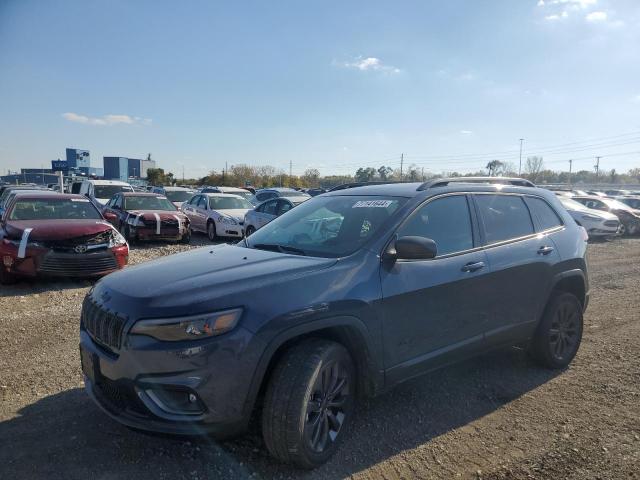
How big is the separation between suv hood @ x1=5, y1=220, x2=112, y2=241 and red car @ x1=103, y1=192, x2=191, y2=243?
12.8ft

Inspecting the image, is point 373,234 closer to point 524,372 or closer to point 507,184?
point 507,184

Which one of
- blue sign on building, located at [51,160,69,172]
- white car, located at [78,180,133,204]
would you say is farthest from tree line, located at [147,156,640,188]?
white car, located at [78,180,133,204]

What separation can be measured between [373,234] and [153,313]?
1.56m

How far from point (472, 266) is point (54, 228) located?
6.46m

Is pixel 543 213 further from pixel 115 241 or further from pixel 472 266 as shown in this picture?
pixel 115 241

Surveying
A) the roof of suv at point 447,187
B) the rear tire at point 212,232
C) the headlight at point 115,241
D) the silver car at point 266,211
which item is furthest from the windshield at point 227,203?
the roof of suv at point 447,187

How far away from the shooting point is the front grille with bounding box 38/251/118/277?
6875mm

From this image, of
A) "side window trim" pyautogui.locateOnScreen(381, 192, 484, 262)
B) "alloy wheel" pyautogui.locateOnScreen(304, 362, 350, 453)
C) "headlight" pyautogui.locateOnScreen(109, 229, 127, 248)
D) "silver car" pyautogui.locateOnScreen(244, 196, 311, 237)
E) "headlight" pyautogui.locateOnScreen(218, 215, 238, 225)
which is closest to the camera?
"alloy wheel" pyautogui.locateOnScreen(304, 362, 350, 453)

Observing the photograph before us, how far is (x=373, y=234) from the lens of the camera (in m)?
3.22

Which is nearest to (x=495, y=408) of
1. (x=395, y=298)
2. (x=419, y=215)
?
(x=395, y=298)

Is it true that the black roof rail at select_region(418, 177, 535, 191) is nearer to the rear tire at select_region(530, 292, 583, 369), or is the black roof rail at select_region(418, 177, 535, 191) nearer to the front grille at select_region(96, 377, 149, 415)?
the rear tire at select_region(530, 292, 583, 369)

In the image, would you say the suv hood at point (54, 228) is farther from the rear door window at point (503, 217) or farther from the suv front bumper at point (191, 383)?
the rear door window at point (503, 217)

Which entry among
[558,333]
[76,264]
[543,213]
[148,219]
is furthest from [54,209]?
[558,333]

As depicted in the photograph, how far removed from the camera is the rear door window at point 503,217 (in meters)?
3.92
